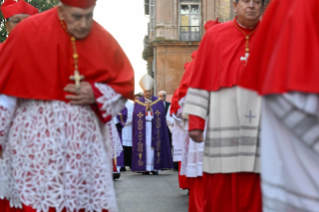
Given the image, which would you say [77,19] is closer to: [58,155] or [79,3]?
[79,3]

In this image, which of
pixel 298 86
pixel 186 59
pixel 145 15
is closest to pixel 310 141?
pixel 298 86

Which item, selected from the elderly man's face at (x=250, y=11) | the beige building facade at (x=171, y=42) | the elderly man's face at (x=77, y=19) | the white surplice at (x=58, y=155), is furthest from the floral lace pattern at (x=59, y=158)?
the beige building facade at (x=171, y=42)

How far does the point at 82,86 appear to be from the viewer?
3898 mm

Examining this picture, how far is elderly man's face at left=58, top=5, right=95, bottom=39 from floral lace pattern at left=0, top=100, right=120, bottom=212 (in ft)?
1.53

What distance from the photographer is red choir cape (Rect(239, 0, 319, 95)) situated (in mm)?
3026

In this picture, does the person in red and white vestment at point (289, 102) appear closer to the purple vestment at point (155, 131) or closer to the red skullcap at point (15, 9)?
the red skullcap at point (15, 9)

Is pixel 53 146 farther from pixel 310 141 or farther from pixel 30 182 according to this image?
pixel 310 141

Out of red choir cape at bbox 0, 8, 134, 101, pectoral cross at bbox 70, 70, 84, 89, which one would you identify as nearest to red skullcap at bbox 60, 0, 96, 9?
red choir cape at bbox 0, 8, 134, 101

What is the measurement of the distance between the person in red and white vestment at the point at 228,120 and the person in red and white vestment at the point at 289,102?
1.48m

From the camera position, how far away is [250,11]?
506 cm

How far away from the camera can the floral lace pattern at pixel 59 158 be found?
3.78 meters

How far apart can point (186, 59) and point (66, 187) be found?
1204 inches

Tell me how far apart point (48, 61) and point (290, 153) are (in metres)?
1.69

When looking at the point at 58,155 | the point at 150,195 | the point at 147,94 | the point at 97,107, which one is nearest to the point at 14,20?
the point at 97,107
